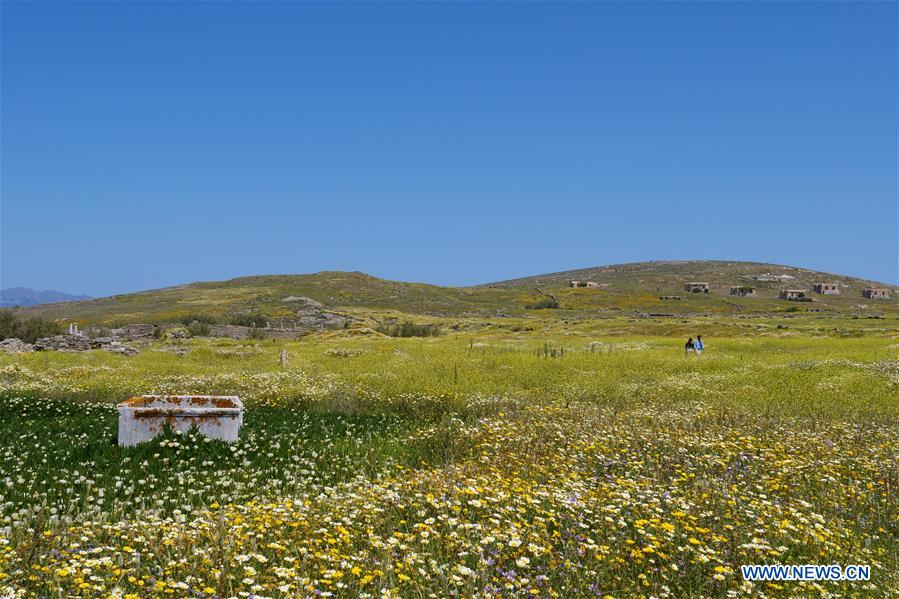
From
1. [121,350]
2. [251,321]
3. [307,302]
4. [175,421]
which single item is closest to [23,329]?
[121,350]

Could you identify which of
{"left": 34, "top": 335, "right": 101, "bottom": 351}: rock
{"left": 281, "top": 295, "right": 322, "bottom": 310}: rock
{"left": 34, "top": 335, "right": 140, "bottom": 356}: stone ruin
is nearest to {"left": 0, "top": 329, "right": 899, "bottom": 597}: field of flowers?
{"left": 34, "top": 335, "right": 140, "bottom": 356}: stone ruin

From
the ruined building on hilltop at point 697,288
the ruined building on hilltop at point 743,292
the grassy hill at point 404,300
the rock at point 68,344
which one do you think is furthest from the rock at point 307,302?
the ruined building on hilltop at point 743,292

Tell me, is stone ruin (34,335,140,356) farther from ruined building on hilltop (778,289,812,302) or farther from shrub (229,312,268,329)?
ruined building on hilltop (778,289,812,302)

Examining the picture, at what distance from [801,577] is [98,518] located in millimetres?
7737

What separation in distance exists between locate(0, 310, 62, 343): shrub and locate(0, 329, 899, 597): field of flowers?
32.6 meters

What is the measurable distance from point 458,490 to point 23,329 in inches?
2078

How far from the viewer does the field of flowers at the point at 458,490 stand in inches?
222

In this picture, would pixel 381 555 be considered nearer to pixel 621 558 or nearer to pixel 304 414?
pixel 621 558

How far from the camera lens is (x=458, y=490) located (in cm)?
768

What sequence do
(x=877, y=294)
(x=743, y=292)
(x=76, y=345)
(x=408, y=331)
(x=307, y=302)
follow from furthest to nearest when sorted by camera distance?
(x=877, y=294) < (x=743, y=292) < (x=307, y=302) < (x=408, y=331) < (x=76, y=345)

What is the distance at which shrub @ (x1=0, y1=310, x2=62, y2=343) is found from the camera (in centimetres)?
4706

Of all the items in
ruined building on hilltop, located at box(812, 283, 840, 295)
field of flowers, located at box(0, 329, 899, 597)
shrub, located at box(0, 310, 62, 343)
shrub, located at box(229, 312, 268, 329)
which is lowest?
field of flowers, located at box(0, 329, 899, 597)

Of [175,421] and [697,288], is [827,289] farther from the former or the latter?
[175,421]

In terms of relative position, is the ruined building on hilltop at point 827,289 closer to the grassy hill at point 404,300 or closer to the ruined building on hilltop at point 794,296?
the grassy hill at point 404,300
